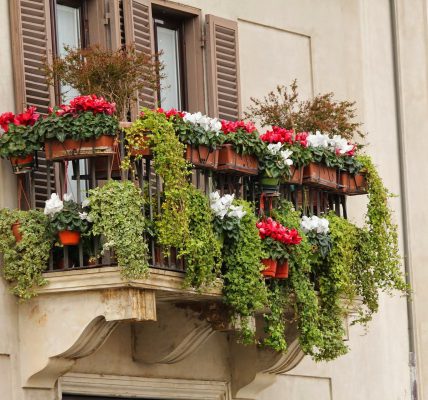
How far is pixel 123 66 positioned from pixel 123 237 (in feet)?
5.25

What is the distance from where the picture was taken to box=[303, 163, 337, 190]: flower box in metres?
16.3

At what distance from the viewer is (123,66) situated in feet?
49.4

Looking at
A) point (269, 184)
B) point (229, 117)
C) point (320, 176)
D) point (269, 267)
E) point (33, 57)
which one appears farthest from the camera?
point (229, 117)

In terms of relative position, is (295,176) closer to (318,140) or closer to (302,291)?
(318,140)

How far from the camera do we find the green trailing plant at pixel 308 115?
17.1m

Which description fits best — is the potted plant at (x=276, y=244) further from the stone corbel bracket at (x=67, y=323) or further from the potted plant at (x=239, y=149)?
the stone corbel bracket at (x=67, y=323)

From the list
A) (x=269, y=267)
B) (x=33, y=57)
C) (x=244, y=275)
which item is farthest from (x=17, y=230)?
(x=269, y=267)

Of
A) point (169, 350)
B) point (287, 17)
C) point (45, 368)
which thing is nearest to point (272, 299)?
point (169, 350)

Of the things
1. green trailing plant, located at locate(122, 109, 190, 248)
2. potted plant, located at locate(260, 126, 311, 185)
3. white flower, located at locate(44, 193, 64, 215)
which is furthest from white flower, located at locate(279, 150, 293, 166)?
white flower, located at locate(44, 193, 64, 215)

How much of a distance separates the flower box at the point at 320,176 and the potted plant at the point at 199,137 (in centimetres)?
124

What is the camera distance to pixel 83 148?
47.6 ft

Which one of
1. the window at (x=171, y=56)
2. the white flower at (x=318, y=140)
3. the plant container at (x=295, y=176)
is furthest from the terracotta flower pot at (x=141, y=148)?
the window at (x=171, y=56)

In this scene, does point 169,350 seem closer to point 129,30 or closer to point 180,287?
point 180,287

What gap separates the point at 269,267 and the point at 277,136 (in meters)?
1.20
